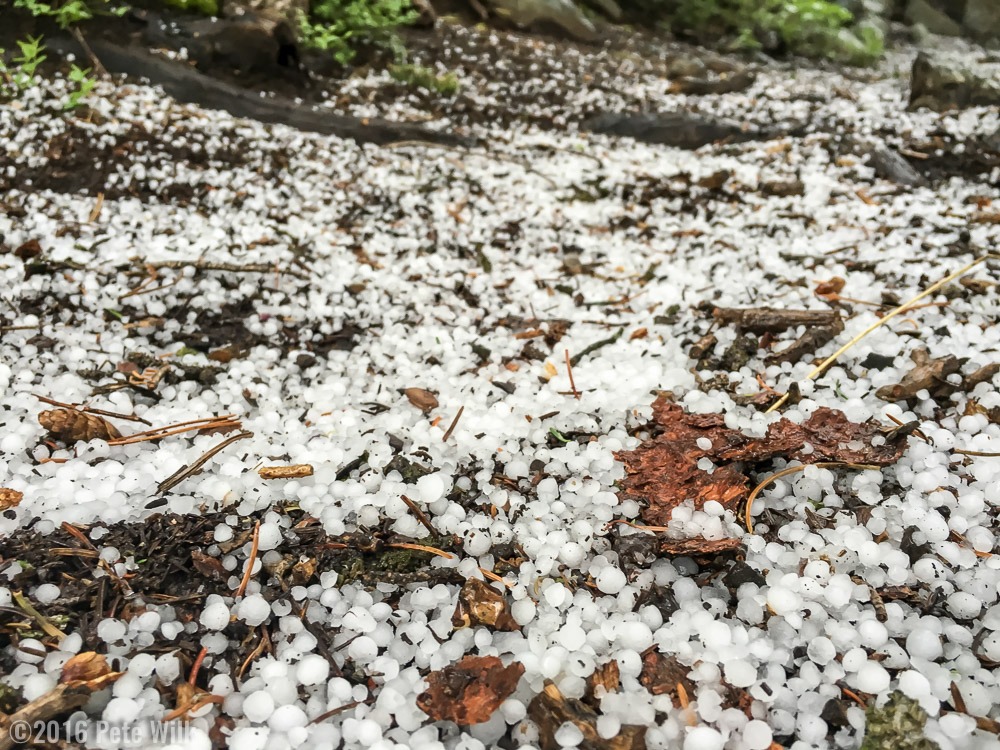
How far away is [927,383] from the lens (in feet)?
6.75

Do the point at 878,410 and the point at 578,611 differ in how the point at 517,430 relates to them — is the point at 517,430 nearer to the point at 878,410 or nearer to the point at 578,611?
the point at 578,611

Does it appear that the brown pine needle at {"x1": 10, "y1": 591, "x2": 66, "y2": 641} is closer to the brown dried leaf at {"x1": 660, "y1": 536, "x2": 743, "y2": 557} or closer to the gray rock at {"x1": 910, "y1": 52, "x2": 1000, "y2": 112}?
the brown dried leaf at {"x1": 660, "y1": 536, "x2": 743, "y2": 557}

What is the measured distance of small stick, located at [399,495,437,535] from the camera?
1.73 metres

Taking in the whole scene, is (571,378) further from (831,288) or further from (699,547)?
(831,288)

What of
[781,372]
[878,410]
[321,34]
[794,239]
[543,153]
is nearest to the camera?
[878,410]

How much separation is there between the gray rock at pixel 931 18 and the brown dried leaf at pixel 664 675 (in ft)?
67.5

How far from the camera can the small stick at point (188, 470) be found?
179 centimetres

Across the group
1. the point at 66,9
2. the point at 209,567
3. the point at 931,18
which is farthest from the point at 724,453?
the point at 931,18

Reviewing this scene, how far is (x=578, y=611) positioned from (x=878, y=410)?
1.39m

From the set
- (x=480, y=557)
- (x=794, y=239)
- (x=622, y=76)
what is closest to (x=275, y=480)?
(x=480, y=557)

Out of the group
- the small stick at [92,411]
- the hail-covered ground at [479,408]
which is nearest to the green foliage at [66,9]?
the hail-covered ground at [479,408]

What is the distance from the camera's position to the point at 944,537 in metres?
1.55

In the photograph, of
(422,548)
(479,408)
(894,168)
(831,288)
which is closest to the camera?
(422,548)

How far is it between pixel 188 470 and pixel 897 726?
204 centimetres
